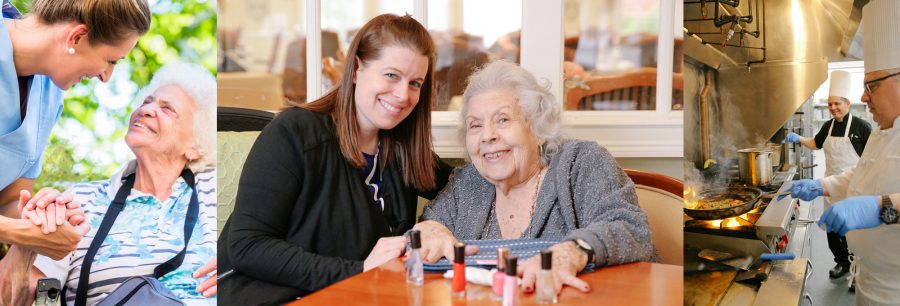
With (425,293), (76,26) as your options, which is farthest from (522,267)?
(76,26)

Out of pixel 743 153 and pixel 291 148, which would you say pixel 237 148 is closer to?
pixel 291 148

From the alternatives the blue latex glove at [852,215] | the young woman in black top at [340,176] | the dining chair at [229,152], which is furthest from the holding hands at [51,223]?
the blue latex glove at [852,215]

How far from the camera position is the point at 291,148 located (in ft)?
5.09

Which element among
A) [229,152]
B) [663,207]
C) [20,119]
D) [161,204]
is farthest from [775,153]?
[20,119]

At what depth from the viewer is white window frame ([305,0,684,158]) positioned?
147cm

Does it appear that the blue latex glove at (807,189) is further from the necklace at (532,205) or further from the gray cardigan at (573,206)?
the necklace at (532,205)

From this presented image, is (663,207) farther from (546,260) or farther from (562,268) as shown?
(546,260)

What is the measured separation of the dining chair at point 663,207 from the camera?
161 cm

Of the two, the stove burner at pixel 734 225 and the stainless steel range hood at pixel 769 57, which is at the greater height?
the stainless steel range hood at pixel 769 57

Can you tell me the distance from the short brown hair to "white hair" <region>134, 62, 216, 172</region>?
134 mm

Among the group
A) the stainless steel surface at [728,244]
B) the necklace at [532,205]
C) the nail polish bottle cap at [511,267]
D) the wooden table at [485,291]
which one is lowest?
the wooden table at [485,291]

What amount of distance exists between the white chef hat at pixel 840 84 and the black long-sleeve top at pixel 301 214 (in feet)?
3.73

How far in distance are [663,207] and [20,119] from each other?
1618 mm

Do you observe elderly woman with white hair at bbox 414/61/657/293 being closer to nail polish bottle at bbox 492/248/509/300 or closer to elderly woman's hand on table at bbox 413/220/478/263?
elderly woman's hand on table at bbox 413/220/478/263
